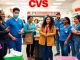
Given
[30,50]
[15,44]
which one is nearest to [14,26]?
[15,44]

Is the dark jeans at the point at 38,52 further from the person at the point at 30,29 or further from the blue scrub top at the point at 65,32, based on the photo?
the blue scrub top at the point at 65,32

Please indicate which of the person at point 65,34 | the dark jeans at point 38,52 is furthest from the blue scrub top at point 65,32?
the dark jeans at point 38,52

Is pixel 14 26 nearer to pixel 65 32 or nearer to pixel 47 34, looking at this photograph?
pixel 47 34

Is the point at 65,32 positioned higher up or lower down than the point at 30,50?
higher up

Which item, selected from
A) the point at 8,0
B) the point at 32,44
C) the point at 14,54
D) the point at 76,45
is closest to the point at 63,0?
the point at 8,0

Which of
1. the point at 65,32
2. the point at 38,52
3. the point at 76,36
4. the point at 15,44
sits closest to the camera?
the point at 15,44

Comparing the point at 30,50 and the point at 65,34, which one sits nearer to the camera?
the point at 65,34

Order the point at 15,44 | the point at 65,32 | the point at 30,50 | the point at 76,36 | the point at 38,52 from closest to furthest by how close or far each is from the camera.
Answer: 1. the point at 15,44
2. the point at 76,36
3. the point at 65,32
4. the point at 38,52
5. the point at 30,50

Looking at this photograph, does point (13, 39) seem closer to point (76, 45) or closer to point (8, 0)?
point (76, 45)

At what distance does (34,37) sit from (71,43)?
1168 mm

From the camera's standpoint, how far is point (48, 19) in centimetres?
465

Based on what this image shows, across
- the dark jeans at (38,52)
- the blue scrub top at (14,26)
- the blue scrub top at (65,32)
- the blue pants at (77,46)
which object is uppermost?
the blue scrub top at (14,26)

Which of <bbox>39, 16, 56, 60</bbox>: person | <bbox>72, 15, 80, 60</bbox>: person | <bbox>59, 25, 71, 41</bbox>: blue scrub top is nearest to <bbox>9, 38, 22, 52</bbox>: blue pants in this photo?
<bbox>39, 16, 56, 60</bbox>: person

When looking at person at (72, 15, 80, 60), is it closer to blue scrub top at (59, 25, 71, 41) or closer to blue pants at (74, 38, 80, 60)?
blue pants at (74, 38, 80, 60)
